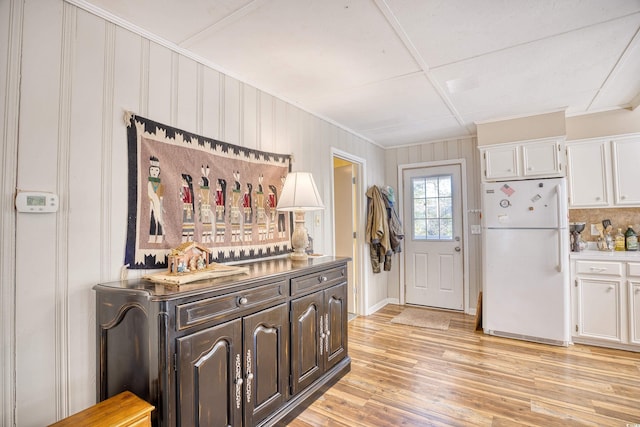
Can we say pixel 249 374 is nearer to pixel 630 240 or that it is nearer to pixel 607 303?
pixel 607 303

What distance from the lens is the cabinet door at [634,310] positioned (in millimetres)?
2850

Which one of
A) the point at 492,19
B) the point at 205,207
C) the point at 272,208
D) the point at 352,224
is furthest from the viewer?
the point at 352,224

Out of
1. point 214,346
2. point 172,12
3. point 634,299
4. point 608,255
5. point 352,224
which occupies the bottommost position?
Answer: point 634,299

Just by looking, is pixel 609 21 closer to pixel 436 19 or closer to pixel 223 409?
pixel 436 19

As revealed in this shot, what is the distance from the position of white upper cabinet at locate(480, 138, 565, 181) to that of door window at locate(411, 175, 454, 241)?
0.87 metres

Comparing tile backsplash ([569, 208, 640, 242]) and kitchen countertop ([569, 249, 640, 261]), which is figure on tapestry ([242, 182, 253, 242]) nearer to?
kitchen countertop ([569, 249, 640, 261])

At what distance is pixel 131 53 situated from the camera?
67.9 inches

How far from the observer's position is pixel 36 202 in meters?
1.37

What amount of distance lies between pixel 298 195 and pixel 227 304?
1.06 metres

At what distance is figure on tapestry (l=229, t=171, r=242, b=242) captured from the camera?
7.34ft

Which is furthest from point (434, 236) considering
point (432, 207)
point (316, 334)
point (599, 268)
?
point (316, 334)

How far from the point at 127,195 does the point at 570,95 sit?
11.9 feet

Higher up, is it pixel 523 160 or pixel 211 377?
pixel 523 160

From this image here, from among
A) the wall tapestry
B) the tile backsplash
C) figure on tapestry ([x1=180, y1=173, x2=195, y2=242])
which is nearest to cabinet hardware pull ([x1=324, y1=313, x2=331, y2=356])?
the wall tapestry
